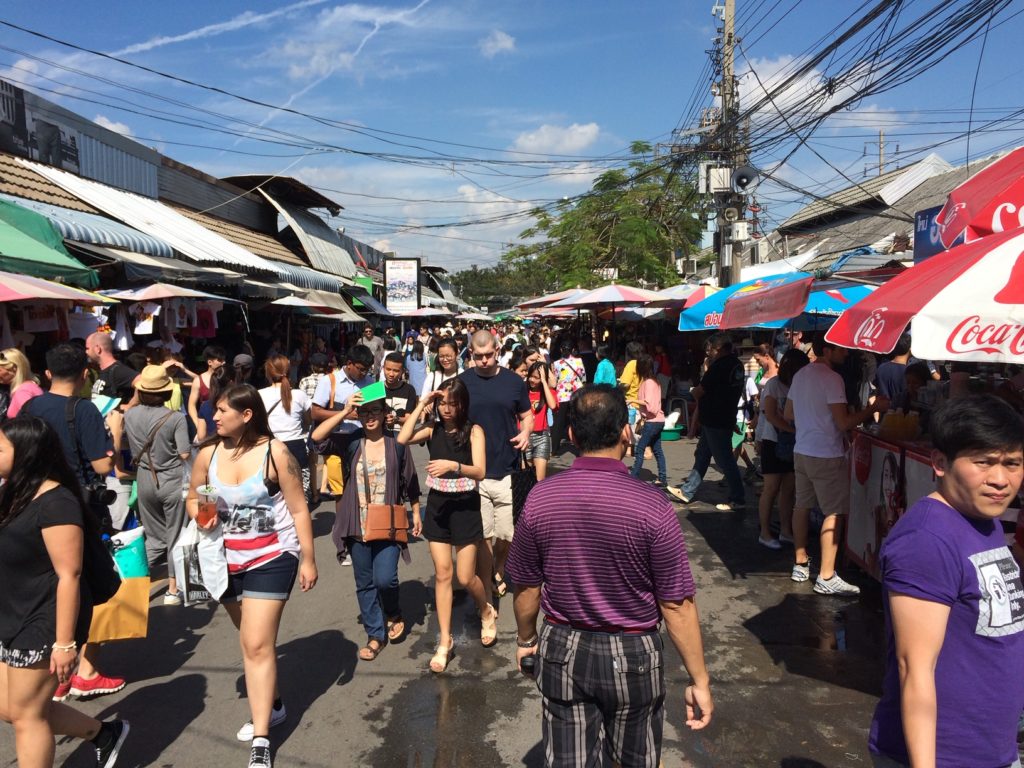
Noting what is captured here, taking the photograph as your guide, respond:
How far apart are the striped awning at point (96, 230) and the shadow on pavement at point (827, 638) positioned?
852 centimetres

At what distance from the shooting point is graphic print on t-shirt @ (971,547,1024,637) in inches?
76.5

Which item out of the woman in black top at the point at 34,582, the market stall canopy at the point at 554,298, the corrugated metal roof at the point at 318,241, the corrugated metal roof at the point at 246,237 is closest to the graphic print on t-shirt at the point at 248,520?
the woman in black top at the point at 34,582

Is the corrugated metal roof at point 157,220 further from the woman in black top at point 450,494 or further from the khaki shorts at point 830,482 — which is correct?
the khaki shorts at point 830,482

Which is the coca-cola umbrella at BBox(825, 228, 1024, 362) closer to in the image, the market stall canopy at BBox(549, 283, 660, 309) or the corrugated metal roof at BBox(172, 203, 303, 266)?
the market stall canopy at BBox(549, 283, 660, 309)

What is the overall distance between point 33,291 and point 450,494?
164 inches

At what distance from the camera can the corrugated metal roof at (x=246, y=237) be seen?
52.6ft

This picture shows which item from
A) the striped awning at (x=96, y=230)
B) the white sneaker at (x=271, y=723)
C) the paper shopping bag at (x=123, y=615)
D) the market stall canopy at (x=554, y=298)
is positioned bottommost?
the white sneaker at (x=271, y=723)

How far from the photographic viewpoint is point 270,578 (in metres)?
3.46

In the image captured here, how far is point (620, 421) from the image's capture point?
2418 millimetres

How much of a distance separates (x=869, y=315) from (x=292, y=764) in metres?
3.45

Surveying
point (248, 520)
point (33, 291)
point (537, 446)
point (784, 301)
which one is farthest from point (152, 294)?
point (784, 301)

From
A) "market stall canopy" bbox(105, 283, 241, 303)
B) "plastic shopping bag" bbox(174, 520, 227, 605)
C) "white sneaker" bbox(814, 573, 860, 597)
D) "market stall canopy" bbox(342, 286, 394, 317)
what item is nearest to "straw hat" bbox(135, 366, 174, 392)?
"plastic shopping bag" bbox(174, 520, 227, 605)

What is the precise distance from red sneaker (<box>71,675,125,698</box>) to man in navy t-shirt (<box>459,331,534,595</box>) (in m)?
2.21

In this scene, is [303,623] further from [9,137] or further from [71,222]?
[9,137]
